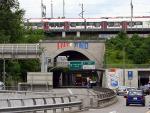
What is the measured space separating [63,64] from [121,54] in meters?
19.3

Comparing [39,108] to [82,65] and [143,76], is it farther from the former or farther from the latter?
[143,76]

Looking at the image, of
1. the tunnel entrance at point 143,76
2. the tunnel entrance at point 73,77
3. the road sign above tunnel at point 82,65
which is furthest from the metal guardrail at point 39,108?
the tunnel entrance at point 73,77

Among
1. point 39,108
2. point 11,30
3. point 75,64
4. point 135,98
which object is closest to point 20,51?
point 11,30

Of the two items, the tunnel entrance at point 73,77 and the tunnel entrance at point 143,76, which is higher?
the tunnel entrance at point 143,76

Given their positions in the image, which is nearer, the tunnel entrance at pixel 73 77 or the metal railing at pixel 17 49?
the metal railing at pixel 17 49

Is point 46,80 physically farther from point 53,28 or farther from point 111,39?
point 111,39

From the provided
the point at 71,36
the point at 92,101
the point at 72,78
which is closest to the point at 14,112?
the point at 92,101

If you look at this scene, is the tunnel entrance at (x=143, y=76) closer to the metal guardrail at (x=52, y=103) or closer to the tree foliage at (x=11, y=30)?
the tree foliage at (x=11, y=30)

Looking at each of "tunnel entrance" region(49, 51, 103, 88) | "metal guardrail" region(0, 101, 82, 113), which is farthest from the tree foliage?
"metal guardrail" region(0, 101, 82, 113)

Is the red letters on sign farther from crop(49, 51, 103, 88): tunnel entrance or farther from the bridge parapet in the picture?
the bridge parapet

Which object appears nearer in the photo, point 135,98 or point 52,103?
point 52,103

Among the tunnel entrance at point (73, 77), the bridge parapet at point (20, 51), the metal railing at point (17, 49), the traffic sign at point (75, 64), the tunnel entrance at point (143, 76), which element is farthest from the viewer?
the tunnel entrance at point (73, 77)

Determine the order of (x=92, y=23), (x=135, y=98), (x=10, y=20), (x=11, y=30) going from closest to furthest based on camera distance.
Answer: (x=135, y=98) < (x=10, y=20) < (x=11, y=30) < (x=92, y=23)

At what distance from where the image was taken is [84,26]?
12006 cm
